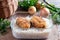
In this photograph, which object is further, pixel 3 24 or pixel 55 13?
pixel 55 13

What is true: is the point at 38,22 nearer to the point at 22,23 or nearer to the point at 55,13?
the point at 22,23

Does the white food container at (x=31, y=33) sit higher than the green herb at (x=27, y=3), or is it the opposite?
the green herb at (x=27, y=3)

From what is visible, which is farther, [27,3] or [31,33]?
[27,3]

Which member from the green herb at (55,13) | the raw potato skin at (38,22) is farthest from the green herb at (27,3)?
the raw potato skin at (38,22)

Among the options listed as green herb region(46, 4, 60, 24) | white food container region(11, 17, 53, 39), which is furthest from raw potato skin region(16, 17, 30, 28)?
green herb region(46, 4, 60, 24)

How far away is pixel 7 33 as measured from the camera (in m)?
0.75

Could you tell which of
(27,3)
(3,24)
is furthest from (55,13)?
(3,24)

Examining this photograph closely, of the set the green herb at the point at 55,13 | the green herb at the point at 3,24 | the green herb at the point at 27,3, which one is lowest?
the green herb at the point at 3,24

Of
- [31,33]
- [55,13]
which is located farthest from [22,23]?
[55,13]

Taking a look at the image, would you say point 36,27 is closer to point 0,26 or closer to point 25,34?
point 25,34

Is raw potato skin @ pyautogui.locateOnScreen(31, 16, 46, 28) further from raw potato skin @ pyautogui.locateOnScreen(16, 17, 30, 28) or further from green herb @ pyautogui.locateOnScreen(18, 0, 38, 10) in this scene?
green herb @ pyautogui.locateOnScreen(18, 0, 38, 10)

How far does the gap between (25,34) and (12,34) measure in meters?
0.07

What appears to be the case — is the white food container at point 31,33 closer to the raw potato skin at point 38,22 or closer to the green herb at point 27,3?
the raw potato skin at point 38,22

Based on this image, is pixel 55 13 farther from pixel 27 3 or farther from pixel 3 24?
pixel 3 24
